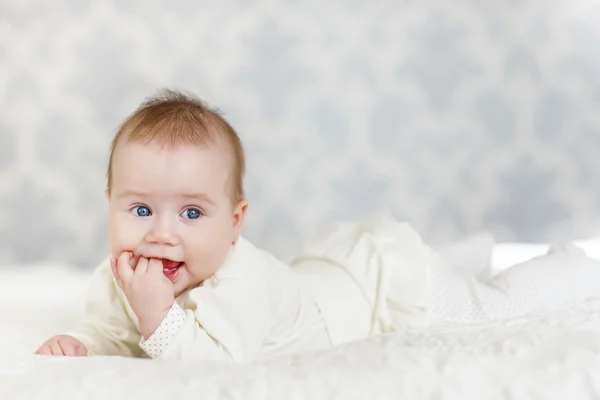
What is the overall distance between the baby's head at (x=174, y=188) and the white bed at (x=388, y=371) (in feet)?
0.71

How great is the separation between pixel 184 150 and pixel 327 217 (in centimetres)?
154

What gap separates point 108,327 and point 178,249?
0.70 feet

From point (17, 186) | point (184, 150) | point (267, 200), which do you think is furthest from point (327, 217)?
point (184, 150)

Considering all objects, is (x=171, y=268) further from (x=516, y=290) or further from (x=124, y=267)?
(x=516, y=290)

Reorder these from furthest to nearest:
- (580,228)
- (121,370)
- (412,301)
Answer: (580,228) < (412,301) < (121,370)

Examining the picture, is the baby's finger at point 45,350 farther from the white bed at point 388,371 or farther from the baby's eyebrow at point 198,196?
the baby's eyebrow at point 198,196

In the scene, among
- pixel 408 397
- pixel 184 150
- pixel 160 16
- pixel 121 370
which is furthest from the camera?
pixel 160 16

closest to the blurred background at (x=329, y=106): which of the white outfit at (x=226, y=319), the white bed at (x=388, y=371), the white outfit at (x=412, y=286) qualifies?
the white outfit at (x=412, y=286)

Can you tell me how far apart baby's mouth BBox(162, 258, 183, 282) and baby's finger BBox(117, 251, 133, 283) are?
0.18 feet

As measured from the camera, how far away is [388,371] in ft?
2.61

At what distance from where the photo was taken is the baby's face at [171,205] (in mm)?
1090

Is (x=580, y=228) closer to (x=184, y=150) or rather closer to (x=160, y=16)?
(x=160, y=16)

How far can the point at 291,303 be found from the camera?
130 centimetres

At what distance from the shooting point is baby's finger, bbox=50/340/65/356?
1.14m
